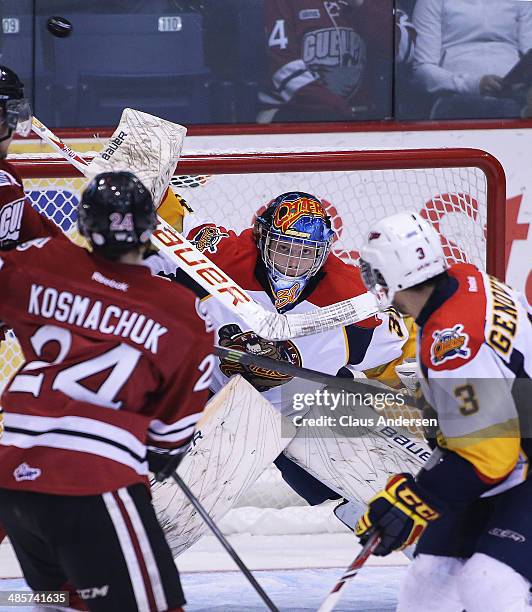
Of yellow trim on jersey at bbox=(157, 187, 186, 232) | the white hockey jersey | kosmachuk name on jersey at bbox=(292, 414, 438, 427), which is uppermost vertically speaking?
yellow trim on jersey at bbox=(157, 187, 186, 232)

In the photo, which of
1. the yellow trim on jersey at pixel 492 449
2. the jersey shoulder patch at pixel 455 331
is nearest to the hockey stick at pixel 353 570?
the yellow trim on jersey at pixel 492 449

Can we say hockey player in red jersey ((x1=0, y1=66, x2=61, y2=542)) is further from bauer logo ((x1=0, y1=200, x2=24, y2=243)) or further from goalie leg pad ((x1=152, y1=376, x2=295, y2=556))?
goalie leg pad ((x1=152, y1=376, x2=295, y2=556))

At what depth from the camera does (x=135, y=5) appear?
4137mm

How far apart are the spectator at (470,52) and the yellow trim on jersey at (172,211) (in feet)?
4.17

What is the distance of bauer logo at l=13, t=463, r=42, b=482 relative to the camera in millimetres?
2021

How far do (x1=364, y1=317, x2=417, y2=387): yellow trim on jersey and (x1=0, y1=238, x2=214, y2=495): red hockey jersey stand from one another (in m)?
1.26

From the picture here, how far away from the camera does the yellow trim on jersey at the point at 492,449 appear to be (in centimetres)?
221

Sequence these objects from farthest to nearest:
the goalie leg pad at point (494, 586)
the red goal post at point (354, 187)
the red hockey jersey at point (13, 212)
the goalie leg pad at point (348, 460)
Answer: the red goal post at point (354, 187) < the goalie leg pad at point (348, 460) < the red hockey jersey at point (13, 212) < the goalie leg pad at point (494, 586)

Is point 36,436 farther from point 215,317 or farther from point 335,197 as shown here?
point 335,197

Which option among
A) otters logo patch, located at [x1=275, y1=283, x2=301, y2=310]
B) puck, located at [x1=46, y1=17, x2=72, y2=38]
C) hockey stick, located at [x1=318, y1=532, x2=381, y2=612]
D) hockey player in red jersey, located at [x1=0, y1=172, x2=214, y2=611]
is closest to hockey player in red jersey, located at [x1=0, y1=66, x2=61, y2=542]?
hockey player in red jersey, located at [x1=0, y1=172, x2=214, y2=611]

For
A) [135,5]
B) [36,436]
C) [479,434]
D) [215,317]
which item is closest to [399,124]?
[135,5]

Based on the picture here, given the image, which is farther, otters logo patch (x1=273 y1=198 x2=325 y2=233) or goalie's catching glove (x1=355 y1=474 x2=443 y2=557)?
otters logo patch (x1=273 y1=198 x2=325 y2=233)

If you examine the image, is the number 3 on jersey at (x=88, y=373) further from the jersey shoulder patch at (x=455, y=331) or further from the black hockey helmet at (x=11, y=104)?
the black hockey helmet at (x=11, y=104)

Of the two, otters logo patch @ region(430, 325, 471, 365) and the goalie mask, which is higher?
otters logo patch @ region(430, 325, 471, 365)
